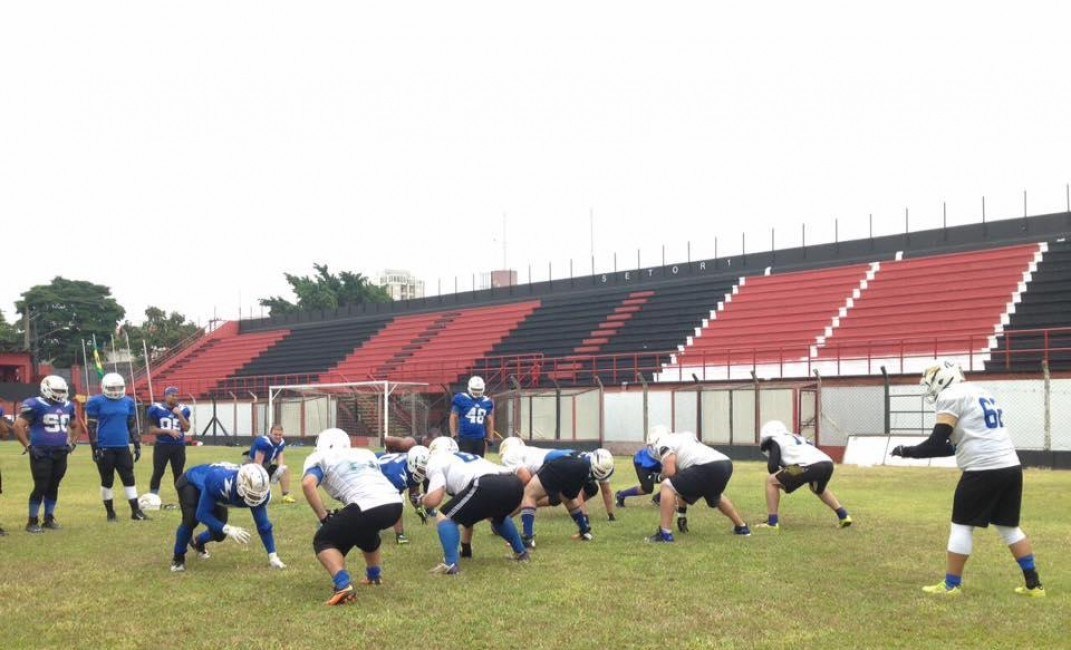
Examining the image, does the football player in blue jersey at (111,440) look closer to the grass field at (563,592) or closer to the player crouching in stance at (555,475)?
the grass field at (563,592)

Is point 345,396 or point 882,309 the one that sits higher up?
point 882,309

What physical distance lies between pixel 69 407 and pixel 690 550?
869cm

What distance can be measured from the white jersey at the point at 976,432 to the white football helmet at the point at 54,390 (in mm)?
11076

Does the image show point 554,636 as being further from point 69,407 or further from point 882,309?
point 882,309

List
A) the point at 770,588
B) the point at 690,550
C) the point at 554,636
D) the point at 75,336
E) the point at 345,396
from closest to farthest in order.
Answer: the point at 554,636 < the point at 770,588 < the point at 690,550 < the point at 345,396 < the point at 75,336

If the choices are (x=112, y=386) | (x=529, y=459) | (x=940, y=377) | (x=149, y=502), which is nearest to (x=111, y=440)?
(x=112, y=386)

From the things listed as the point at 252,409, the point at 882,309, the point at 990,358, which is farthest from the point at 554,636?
the point at 252,409

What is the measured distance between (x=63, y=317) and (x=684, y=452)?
243 feet

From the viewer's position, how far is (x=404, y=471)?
43.0ft

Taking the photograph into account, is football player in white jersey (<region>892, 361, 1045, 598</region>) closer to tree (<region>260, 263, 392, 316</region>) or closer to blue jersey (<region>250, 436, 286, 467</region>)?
blue jersey (<region>250, 436, 286, 467</region>)

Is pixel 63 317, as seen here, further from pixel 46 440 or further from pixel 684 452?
pixel 684 452

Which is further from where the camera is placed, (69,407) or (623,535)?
(69,407)

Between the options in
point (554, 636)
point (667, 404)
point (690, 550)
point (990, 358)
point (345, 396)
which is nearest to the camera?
point (554, 636)

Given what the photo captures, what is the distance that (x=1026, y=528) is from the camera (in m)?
13.5
